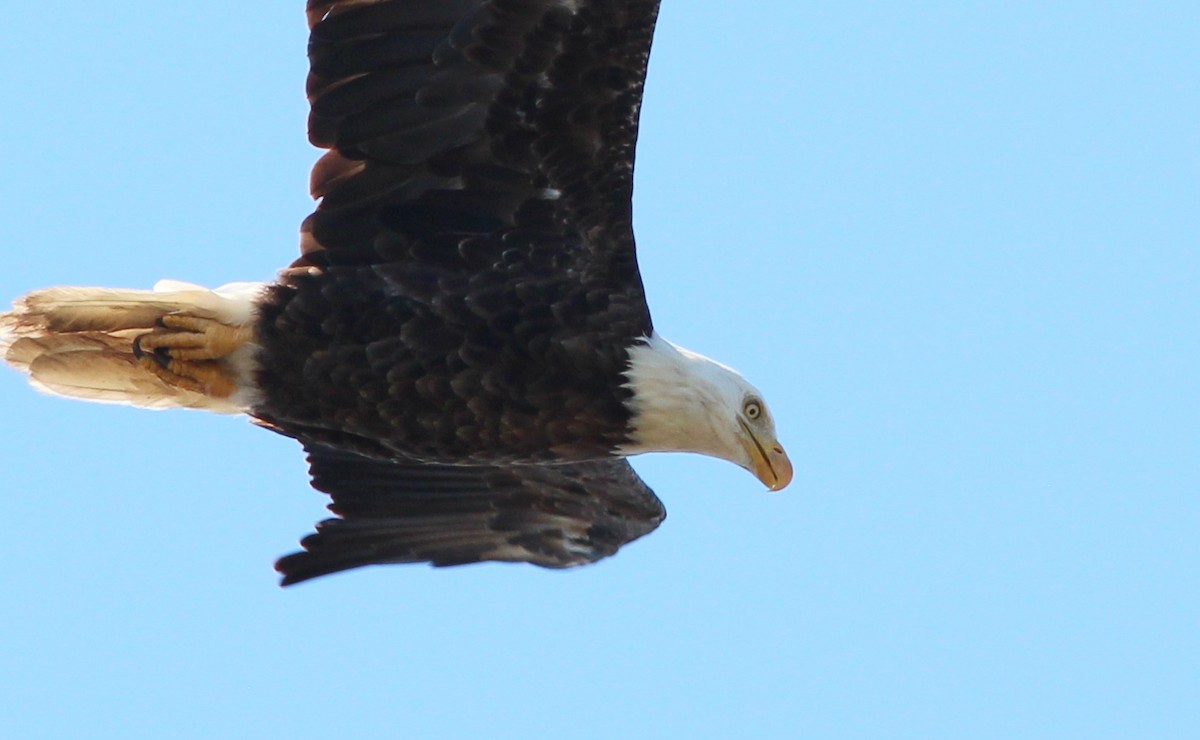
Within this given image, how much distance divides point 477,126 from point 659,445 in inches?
58.8

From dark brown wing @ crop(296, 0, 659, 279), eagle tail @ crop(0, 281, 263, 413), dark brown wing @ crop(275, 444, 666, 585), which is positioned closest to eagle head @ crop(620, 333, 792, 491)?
dark brown wing @ crop(296, 0, 659, 279)

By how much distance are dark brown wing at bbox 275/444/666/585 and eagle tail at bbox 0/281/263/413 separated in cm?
115

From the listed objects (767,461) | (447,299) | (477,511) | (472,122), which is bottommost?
(767,461)

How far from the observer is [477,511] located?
9492 millimetres

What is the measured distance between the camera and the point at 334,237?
811 cm

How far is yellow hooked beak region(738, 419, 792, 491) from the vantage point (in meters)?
8.07

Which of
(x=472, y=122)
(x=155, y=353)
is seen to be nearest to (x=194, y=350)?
(x=155, y=353)

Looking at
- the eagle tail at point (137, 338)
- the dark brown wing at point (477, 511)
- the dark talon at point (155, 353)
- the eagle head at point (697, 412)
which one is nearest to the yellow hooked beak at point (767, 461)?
the eagle head at point (697, 412)

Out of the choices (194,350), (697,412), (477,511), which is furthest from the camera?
(477,511)

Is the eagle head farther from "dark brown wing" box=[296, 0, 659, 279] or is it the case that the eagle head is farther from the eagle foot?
the eagle foot

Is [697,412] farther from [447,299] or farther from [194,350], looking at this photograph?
[194,350]

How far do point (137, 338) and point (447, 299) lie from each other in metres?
1.32

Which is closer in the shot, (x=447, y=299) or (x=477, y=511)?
(x=447, y=299)

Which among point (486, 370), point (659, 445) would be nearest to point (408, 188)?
point (486, 370)
